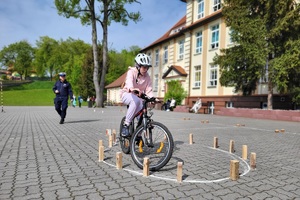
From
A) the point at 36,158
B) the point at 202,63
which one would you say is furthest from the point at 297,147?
the point at 202,63

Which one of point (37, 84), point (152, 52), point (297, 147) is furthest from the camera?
point (37, 84)

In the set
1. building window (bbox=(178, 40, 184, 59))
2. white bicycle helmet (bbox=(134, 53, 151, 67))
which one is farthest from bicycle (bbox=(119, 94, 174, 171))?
building window (bbox=(178, 40, 184, 59))

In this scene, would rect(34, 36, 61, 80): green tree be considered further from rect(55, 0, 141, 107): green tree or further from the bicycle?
the bicycle

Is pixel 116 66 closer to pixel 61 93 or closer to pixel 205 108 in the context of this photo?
pixel 205 108

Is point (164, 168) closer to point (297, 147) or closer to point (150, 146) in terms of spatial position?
point (150, 146)

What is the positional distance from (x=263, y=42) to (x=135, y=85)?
1452 cm

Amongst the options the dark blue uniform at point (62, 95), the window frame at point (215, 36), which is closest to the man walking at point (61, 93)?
the dark blue uniform at point (62, 95)

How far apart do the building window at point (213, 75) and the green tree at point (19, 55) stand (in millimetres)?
86197

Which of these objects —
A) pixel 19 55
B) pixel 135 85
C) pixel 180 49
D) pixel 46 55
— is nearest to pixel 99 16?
pixel 180 49

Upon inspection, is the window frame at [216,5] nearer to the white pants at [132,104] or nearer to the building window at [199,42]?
the building window at [199,42]

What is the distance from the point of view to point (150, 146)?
4680mm

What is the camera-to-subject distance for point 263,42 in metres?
17.0

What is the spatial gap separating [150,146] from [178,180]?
1076 millimetres

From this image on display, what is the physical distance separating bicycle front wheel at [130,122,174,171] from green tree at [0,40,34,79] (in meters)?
102
